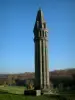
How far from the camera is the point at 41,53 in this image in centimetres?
5719

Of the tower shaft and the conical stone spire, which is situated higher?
the conical stone spire

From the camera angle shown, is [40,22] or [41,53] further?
[40,22]

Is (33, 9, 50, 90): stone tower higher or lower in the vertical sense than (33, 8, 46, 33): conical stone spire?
lower

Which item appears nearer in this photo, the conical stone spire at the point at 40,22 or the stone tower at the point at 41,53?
the stone tower at the point at 41,53

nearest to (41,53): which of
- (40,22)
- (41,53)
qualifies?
(41,53)

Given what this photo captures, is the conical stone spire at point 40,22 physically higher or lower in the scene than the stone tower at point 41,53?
higher

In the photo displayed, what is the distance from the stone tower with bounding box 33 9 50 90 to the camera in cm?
5662

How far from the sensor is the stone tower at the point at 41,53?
5662 centimetres

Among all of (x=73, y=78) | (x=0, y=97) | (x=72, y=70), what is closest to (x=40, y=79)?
(x=0, y=97)

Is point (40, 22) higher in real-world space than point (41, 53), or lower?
higher

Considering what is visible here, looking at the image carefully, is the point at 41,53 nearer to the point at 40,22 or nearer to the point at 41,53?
the point at 41,53

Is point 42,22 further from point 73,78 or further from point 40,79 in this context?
point 73,78

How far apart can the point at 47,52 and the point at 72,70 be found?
3858cm

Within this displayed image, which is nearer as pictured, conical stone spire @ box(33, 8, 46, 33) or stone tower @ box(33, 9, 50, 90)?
stone tower @ box(33, 9, 50, 90)
